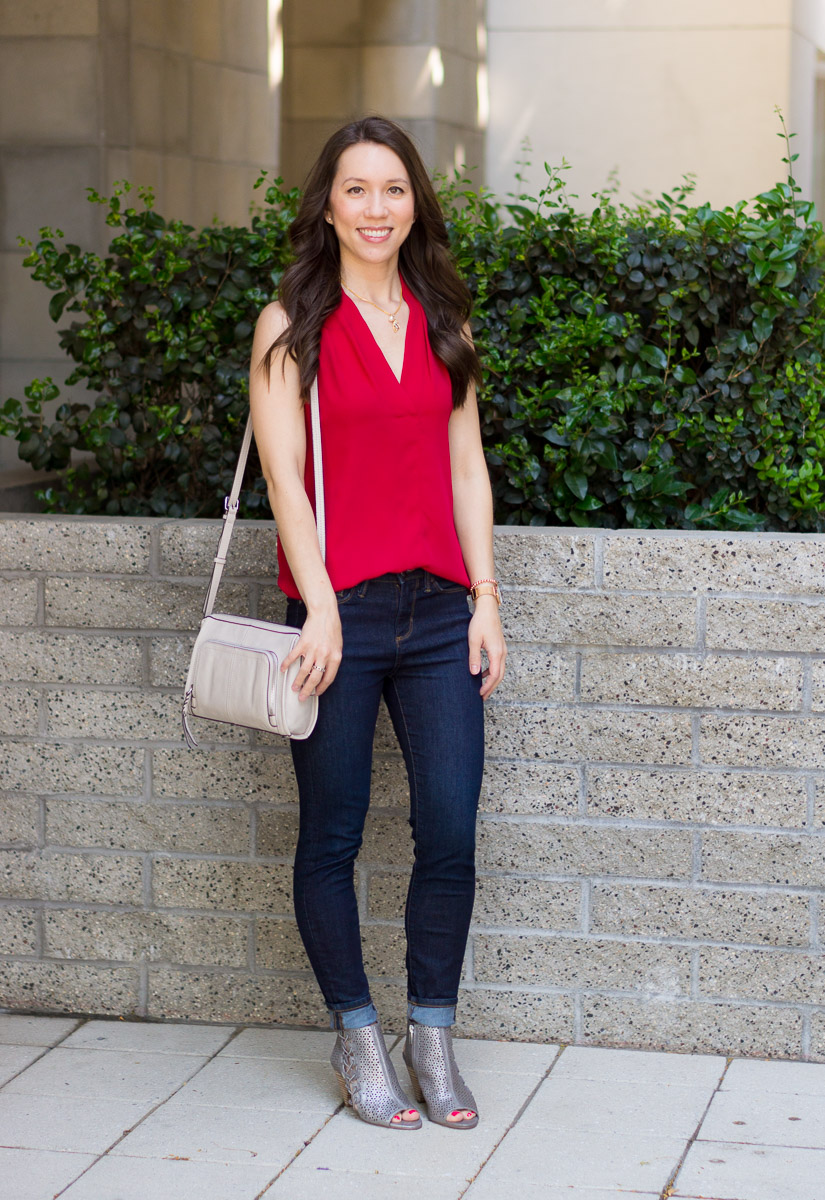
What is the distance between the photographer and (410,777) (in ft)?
10.4

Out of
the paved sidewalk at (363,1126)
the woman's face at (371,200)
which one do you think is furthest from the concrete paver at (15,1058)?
the woman's face at (371,200)

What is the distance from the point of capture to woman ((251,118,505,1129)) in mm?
2994

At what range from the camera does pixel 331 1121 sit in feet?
10.6

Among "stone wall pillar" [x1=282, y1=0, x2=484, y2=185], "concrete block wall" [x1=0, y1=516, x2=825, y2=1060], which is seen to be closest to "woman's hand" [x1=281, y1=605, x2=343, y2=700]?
"concrete block wall" [x1=0, y1=516, x2=825, y2=1060]

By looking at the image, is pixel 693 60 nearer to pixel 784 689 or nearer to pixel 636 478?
pixel 636 478

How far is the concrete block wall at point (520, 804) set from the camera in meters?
3.52

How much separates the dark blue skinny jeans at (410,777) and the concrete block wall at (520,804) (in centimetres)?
47

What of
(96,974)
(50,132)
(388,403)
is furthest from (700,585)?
(50,132)

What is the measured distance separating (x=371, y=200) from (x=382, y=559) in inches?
29.0

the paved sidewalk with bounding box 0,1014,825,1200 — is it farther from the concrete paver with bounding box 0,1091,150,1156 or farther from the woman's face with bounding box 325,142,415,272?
the woman's face with bounding box 325,142,415,272

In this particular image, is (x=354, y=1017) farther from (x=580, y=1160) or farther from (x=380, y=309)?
(x=380, y=309)

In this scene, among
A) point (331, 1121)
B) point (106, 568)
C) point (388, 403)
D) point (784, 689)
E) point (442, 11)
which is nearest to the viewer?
point (388, 403)

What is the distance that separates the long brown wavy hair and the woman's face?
0.9 inches

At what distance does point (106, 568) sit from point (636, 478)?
138cm
